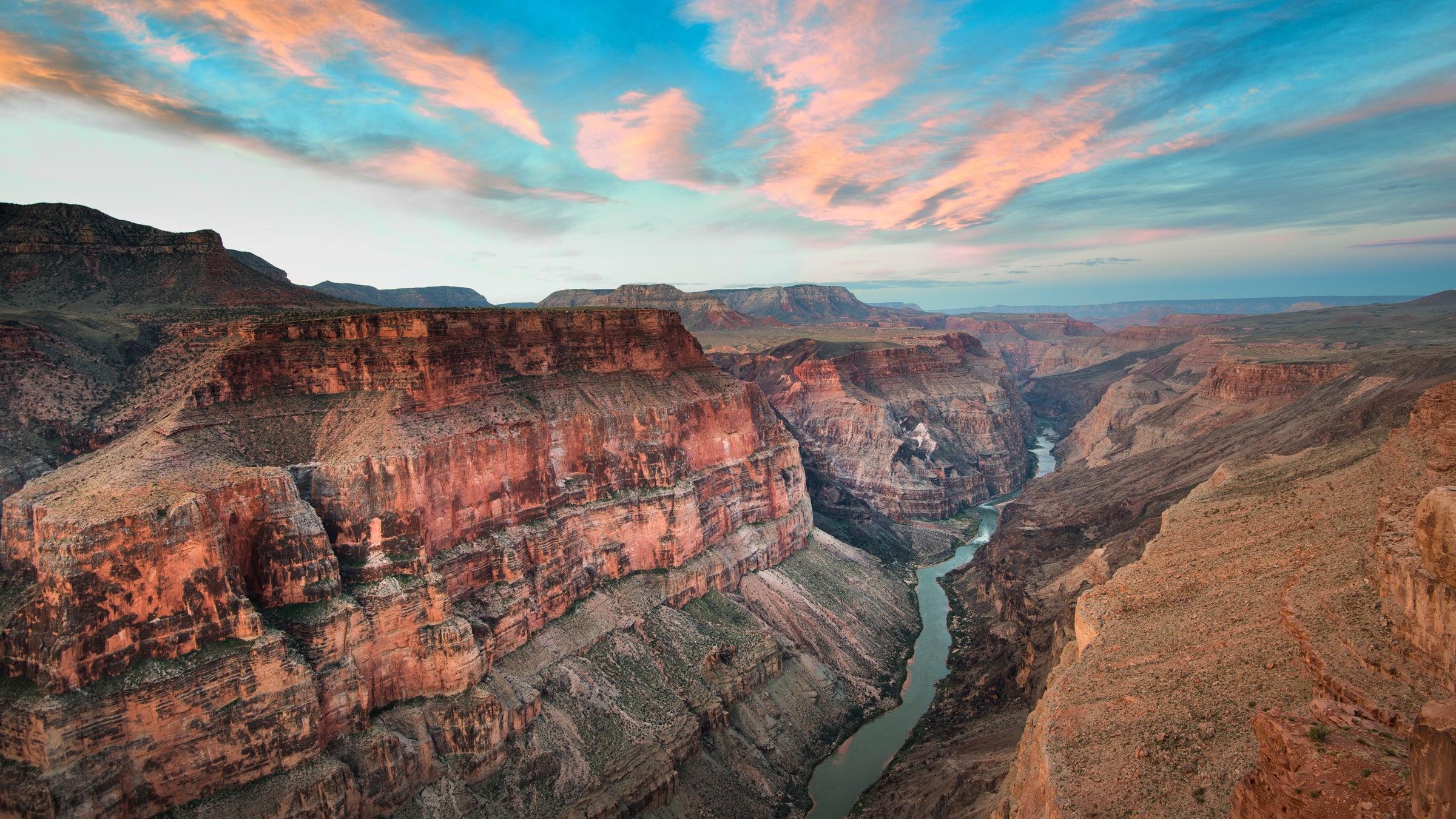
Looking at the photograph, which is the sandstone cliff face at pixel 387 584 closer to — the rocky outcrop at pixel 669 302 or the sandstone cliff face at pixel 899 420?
the sandstone cliff face at pixel 899 420

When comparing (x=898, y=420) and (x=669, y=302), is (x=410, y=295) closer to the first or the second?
(x=669, y=302)

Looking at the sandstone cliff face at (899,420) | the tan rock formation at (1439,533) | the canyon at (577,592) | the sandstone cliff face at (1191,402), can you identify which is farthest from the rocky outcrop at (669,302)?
the tan rock formation at (1439,533)

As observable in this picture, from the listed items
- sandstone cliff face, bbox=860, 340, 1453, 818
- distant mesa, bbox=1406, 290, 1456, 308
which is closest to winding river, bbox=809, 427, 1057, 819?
sandstone cliff face, bbox=860, 340, 1453, 818

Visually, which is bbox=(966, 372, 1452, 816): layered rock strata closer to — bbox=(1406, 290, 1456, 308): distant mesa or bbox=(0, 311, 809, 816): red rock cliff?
bbox=(0, 311, 809, 816): red rock cliff

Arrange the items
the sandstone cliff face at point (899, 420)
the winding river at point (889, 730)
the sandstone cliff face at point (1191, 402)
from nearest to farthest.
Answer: the winding river at point (889, 730) → the sandstone cliff face at point (1191, 402) → the sandstone cliff face at point (899, 420)

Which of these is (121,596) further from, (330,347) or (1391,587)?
(1391,587)
